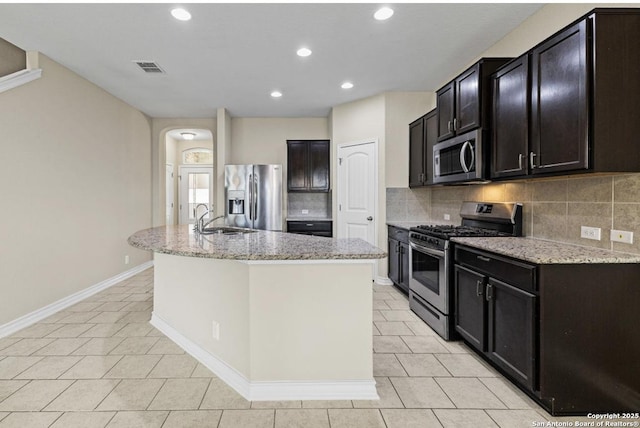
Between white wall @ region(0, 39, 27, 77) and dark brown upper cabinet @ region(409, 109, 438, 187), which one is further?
dark brown upper cabinet @ region(409, 109, 438, 187)

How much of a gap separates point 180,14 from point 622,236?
141 inches

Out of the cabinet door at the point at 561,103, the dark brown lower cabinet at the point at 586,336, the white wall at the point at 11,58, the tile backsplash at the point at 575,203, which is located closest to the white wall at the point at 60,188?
the white wall at the point at 11,58

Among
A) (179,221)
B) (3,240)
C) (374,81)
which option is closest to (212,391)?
(3,240)

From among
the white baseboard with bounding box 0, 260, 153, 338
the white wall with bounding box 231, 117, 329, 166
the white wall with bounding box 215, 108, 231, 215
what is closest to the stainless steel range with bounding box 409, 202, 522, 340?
the white wall with bounding box 231, 117, 329, 166

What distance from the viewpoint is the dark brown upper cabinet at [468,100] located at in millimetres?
2785

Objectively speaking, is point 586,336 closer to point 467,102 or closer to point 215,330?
point 467,102

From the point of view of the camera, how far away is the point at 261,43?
327cm

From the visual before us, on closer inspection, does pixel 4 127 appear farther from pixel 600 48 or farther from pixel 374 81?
pixel 600 48

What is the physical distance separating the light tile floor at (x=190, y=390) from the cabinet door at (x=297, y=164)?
3.22m

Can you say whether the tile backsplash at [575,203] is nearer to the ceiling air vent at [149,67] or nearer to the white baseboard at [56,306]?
the ceiling air vent at [149,67]

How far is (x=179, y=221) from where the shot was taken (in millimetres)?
8711

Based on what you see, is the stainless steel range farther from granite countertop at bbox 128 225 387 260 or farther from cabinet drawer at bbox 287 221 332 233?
cabinet drawer at bbox 287 221 332 233

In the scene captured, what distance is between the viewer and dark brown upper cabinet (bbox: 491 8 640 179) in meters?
1.83

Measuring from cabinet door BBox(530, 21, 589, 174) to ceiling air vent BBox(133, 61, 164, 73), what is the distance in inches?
148
